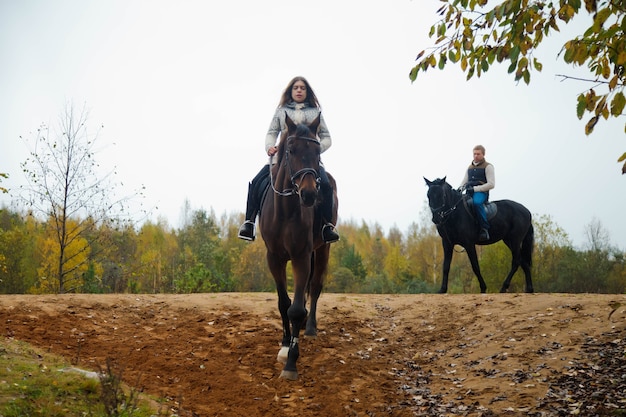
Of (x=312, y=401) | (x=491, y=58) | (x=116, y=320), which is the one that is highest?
(x=491, y=58)

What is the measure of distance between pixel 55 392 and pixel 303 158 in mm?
3702

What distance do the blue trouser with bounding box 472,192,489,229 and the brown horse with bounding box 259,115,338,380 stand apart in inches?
283

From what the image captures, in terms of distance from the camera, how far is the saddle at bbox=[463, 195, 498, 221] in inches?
524

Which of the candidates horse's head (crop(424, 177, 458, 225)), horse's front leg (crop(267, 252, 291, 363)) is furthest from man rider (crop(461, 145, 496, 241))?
horse's front leg (crop(267, 252, 291, 363))

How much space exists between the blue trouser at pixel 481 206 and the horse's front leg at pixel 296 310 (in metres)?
7.89

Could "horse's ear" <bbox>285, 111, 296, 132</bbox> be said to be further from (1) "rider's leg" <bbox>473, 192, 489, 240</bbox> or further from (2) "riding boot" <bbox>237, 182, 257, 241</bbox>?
(1) "rider's leg" <bbox>473, 192, 489, 240</bbox>

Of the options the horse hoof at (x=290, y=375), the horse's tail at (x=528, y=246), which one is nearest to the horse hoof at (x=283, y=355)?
the horse hoof at (x=290, y=375)

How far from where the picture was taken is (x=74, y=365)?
6.31 m

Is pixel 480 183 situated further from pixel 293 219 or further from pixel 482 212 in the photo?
pixel 293 219

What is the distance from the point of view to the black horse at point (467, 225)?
12.9 meters

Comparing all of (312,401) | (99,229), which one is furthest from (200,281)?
(312,401)

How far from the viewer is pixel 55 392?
4.94 m

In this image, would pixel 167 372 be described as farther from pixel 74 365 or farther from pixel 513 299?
pixel 513 299

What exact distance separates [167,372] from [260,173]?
3.27m
